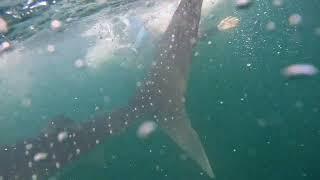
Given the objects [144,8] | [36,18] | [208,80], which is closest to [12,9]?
[36,18]

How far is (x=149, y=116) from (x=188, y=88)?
1.62 m

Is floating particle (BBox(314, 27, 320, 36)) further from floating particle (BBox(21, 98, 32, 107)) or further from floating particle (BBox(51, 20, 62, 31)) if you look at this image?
floating particle (BBox(51, 20, 62, 31))

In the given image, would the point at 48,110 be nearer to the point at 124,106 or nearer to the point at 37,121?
the point at 37,121

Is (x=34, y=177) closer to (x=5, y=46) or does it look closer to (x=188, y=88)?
(x=188, y=88)

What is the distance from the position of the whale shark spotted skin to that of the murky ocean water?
53cm

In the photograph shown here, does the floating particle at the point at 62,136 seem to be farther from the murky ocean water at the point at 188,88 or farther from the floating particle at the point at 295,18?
the floating particle at the point at 295,18

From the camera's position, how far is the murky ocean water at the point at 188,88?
55.0ft

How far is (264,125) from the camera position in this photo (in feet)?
206

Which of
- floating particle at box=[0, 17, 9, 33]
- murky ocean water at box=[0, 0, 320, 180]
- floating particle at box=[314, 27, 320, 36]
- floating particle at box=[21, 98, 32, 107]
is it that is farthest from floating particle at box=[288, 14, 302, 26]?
floating particle at box=[0, 17, 9, 33]

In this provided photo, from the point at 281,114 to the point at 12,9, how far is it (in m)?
82.3

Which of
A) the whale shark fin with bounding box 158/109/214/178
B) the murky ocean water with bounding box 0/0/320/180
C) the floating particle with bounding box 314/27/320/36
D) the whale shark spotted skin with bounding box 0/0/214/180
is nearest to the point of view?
the whale shark spotted skin with bounding box 0/0/214/180

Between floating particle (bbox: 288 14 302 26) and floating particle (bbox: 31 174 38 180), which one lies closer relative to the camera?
floating particle (bbox: 31 174 38 180)

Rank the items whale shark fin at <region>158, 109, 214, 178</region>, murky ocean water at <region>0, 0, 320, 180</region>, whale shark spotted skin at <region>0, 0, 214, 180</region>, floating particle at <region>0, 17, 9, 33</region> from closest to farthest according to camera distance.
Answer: whale shark spotted skin at <region>0, 0, 214, 180</region> < whale shark fin at <region>158, 109, 214, 178</region> < floating particle at <region>0, 17, 9, 33</region> < murky ocean water at <region>0, 0, 320, 180</region>

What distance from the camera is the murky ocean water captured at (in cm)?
1677
